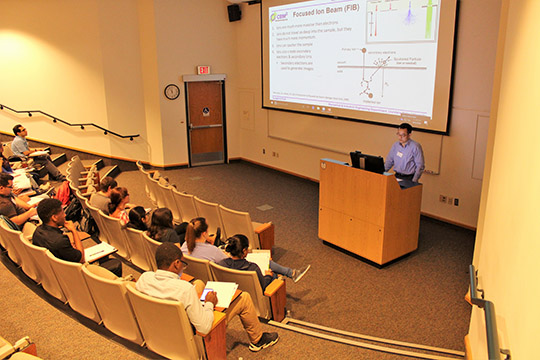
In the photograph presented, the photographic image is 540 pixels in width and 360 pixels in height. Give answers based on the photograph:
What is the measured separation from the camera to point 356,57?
7.80 m

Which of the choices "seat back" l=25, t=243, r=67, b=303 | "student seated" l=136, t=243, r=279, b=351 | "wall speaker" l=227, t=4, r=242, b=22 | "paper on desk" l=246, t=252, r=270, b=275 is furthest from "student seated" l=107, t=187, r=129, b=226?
"wall speaker" l=227, t=4, r=242, b=22

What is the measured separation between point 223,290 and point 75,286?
46.5 inches

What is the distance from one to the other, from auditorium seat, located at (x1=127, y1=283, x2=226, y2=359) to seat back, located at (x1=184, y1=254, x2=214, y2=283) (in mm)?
725

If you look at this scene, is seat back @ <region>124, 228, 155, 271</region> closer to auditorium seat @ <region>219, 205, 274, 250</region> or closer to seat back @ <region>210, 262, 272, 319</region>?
seat back @ <region>210, 262, 272, 319</region>

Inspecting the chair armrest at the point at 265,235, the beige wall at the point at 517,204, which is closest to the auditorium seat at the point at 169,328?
the beige wall at the point at 517,204

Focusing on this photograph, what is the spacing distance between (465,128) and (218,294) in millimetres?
4582

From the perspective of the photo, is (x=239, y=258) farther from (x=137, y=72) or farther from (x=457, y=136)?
(x=137, y=72)

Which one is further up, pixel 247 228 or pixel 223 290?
pixel 223 290

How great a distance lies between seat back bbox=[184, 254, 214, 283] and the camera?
407cm

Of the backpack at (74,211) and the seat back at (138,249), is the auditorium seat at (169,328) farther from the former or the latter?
the backpack at (74,211)

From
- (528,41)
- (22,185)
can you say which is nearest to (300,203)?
(22,185)

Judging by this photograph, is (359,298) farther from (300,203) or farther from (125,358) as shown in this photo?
(300,203)

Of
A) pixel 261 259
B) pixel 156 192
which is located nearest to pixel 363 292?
pixel 261 259

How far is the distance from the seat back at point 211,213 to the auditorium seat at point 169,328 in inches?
96.3
